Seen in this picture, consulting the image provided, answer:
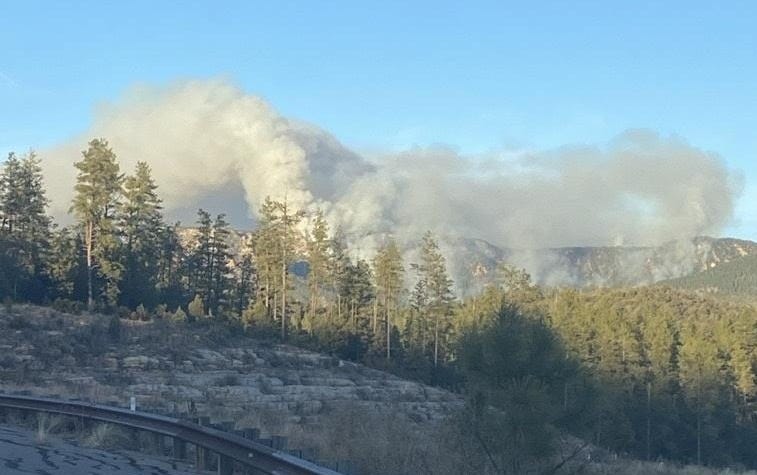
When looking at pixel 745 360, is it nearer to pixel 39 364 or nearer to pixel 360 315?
pixel 360 315

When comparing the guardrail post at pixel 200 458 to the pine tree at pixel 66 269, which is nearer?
the guardrail post at pixel 200 458

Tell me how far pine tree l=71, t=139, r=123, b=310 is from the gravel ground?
48.2 meters

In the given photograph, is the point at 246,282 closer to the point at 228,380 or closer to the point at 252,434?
the point at 228,380

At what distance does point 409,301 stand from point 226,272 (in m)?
33.2

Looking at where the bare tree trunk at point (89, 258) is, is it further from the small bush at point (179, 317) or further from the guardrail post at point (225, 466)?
the guardrail post at point (225, 466)

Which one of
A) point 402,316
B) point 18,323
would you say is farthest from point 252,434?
point 402,316

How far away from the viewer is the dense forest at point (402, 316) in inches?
1476

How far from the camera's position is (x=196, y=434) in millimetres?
13188

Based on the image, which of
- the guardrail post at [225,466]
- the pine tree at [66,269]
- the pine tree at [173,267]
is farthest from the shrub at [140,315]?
the guardrail post at [225,466]

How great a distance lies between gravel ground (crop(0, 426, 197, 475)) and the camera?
41.3 feet

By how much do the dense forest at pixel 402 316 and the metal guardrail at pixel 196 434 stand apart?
10503mm

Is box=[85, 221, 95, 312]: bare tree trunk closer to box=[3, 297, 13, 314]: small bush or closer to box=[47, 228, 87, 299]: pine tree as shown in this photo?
box=[47, 228, 87, 299]: pine tree

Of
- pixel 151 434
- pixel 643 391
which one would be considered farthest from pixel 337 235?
pixel 151 434

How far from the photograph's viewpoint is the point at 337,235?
11362cm
